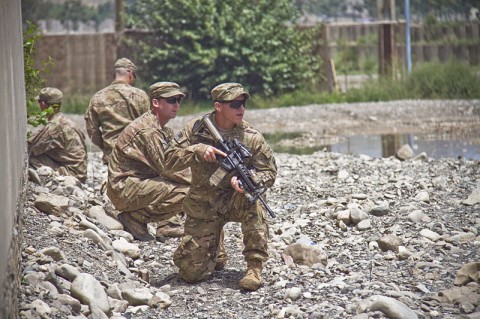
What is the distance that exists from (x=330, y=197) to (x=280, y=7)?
14917 millimetres

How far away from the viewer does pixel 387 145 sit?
18172mm

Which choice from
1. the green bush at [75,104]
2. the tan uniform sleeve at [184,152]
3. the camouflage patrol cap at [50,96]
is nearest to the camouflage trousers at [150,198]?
the tan uniform sleeve at [184,152]

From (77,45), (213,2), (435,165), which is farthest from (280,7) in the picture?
(435,165)

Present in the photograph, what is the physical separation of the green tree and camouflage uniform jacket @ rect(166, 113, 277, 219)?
15.5 metres

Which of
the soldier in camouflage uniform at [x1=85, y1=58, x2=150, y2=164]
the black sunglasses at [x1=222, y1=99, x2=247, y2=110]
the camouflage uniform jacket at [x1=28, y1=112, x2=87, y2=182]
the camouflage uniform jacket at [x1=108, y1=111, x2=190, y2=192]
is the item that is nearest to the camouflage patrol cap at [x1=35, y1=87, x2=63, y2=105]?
the camouflage uniform jacket at [x1=28, y1=112, x2=87, y2=182]

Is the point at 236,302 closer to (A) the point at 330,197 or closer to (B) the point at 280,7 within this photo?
(A) the point at 330,197

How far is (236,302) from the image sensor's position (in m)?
7.37

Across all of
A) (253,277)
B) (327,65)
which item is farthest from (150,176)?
(327,65)

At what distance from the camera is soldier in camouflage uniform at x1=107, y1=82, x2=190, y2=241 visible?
9453 millimetres

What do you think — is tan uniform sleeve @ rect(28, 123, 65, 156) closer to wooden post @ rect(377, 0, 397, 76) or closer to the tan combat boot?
the tan combat boot

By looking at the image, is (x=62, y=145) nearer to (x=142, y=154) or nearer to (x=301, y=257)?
(x=142, y=154)

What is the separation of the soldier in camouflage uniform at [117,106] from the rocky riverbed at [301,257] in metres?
0.71

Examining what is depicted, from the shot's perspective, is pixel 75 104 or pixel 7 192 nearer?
pixel 7 192

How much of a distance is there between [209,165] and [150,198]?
6.02 ft
